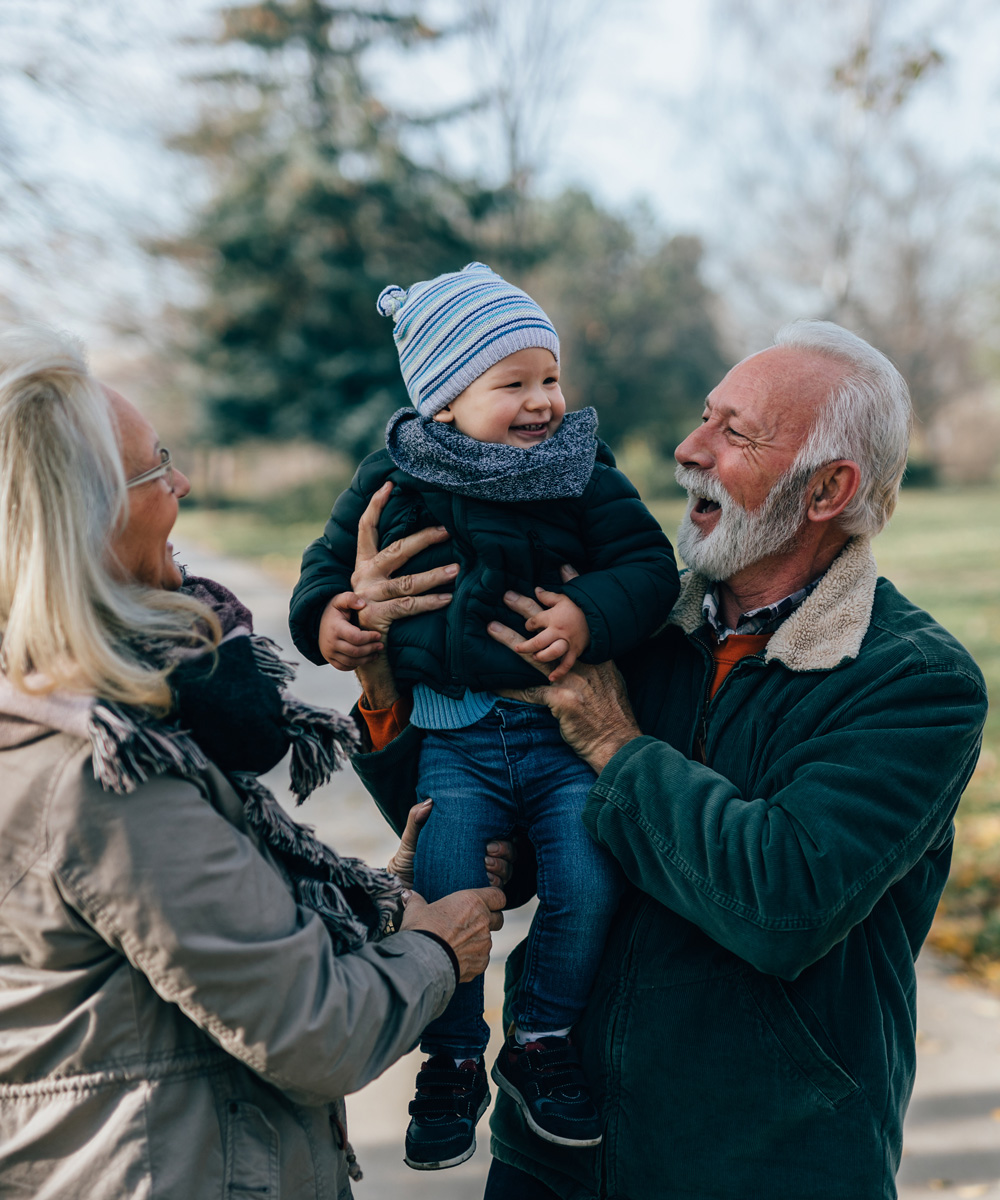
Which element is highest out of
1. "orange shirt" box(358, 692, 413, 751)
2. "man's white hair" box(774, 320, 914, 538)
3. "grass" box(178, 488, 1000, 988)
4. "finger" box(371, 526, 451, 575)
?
"man's white hair" box(774, 320, 914, 538)

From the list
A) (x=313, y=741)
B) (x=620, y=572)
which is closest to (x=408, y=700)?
(x=620, y=572)

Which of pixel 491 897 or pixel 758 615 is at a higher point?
pixel 758 615

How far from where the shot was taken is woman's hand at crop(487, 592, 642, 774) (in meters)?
1.97

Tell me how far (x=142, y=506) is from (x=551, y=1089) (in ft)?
4.24

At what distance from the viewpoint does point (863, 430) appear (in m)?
2.08

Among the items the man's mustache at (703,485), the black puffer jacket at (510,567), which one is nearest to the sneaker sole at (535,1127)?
A: the black puffer jacket at (510,567)

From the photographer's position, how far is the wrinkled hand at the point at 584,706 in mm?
1975

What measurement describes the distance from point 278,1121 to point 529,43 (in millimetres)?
17305

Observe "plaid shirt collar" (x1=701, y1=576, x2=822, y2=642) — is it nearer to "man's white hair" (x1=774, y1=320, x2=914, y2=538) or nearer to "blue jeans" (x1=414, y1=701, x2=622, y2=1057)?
"man's white hair" (x1=774, y1=320, x2=914, y2=538)

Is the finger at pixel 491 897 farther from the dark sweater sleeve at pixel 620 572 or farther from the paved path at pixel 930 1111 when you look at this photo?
the paved path at pixel 930 1111

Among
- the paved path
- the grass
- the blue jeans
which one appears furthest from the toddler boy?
the grass

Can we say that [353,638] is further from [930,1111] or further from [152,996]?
[930,1111]

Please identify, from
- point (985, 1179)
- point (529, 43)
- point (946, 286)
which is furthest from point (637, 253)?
point (985, 1179)

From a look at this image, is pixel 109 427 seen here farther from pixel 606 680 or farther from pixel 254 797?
pixel 606 680
